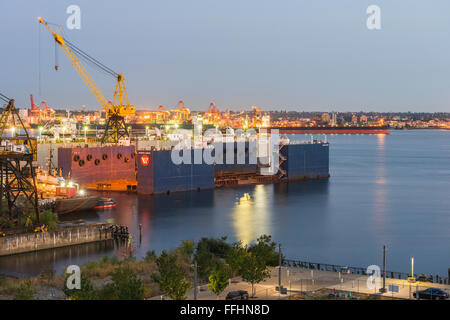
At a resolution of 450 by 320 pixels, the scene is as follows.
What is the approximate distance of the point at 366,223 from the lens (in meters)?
28.0

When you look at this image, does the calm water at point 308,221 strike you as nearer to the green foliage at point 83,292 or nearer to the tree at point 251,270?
the green foliage at point 83,292

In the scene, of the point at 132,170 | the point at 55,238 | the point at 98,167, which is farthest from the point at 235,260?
the point at 98,167

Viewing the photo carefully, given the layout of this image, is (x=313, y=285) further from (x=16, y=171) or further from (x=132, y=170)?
(x=132, y=170)

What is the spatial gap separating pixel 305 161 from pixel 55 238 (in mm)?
27313

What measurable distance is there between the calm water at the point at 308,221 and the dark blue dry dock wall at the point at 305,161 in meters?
1.30

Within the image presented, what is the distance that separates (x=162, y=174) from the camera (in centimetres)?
3444

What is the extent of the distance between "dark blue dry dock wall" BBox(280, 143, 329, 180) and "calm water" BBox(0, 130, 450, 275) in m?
1.30

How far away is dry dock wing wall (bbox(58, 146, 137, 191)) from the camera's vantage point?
35.1m

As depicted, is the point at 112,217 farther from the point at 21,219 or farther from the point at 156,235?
the point at 21,219

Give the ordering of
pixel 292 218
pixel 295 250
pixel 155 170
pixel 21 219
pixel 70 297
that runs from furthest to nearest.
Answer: pixel 155 170 < pixel 292 218 < pixel 295 250 < pixel 21 219 < pixel 70 297
